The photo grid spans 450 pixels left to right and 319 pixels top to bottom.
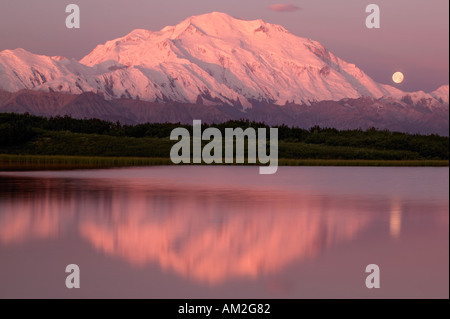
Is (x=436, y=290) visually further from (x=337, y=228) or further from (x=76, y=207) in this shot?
(x=76, y=207)

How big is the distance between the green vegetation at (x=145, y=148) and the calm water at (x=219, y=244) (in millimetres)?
53686

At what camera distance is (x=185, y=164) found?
98.2m

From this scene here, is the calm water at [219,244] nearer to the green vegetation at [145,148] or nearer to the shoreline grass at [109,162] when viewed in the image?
the shoreline grass at [109,162]

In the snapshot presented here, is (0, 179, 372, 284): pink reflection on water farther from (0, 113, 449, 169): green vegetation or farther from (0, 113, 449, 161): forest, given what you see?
(0, 113, 449, 161): forest

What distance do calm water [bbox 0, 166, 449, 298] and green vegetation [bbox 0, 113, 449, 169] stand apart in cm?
5369

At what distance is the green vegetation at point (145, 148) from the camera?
100 meters

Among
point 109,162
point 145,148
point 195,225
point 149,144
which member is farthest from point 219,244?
point 149,144

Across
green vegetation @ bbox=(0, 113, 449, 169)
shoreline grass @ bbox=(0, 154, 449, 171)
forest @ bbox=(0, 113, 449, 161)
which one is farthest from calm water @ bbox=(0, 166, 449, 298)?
forest @ bbox=(0, 113, 449, 161)

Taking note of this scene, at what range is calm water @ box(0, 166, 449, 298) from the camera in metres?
19.6

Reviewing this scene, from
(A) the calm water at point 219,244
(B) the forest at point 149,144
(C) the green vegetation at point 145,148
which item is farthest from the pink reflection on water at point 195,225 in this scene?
(B) the forest at point 149,144

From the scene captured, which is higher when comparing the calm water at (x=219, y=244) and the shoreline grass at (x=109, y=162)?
the shoreline grass at (x=109, y=162)

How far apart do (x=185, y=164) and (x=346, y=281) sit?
257ft

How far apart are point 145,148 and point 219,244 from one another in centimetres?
9397

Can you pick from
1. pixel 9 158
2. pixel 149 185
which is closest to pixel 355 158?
pixel 9 158
